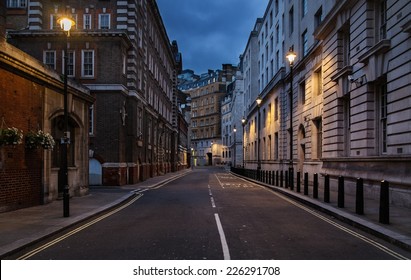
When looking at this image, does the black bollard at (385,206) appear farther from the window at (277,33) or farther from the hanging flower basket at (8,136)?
the window at (277,33)

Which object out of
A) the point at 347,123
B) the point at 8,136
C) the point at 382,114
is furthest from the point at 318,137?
the point at 8,136

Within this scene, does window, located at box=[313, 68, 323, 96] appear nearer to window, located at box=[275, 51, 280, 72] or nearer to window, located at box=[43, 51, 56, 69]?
window, located at box=[275, 51, 280, 72]

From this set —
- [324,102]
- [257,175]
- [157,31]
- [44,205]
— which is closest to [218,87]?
[157,31]

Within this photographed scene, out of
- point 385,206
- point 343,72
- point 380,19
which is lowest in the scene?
point 385,206

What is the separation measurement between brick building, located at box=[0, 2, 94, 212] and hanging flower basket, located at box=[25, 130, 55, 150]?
0.57 feet

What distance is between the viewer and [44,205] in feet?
51.7

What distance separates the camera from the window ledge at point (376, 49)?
16.3m

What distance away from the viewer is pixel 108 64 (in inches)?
1125

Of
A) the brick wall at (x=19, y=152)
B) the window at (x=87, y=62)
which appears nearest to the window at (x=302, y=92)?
the window at (x=87, y=62)

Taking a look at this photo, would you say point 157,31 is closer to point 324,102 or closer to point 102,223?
point 324,102

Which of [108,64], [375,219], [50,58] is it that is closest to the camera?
[375,219]

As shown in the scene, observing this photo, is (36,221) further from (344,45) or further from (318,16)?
(318,16)

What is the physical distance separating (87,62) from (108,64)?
1.61 meters

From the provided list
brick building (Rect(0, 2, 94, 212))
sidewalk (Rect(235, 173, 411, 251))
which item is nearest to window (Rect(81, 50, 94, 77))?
brick building (Rect(0, 2, 94, 212))
